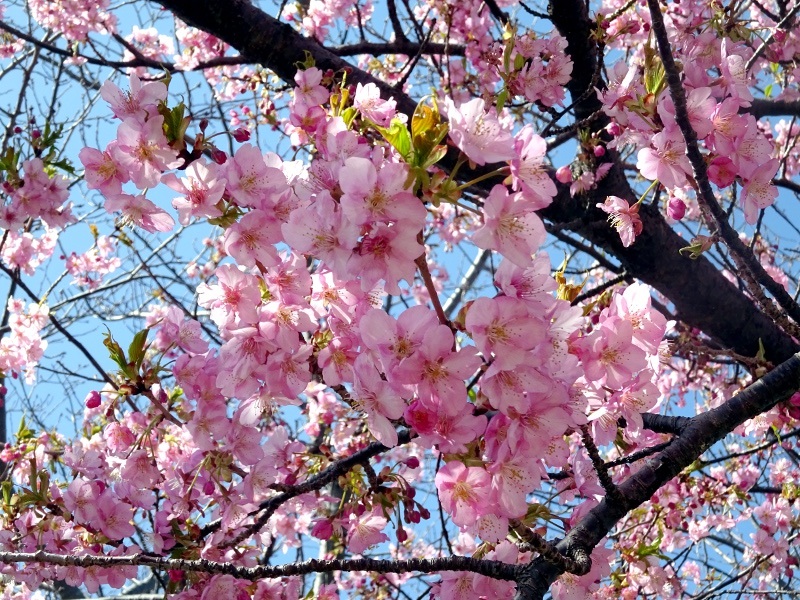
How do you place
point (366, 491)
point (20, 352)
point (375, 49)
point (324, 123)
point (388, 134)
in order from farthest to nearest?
point (20, 352), point (375, 49), point (366, 491), point (324, 123), point (388, 134)

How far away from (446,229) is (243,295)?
18.9 feet

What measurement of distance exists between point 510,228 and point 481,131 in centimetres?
18

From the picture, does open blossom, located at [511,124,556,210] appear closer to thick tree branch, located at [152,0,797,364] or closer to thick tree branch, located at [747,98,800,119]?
thick tree branch, located at [152,0,797,364]

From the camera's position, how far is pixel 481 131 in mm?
1163

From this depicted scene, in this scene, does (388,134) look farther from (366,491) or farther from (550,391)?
(366,491)

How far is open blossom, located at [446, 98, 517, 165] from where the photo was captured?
3.76 feet

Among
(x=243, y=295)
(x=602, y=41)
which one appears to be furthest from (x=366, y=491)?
(x=602, y=41)

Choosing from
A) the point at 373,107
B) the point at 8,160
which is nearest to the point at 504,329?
the point at 373,107

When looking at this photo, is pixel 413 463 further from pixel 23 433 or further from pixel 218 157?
pixel 23 433

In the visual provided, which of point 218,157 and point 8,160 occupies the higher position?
point 8,160

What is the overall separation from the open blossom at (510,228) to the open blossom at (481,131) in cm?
6

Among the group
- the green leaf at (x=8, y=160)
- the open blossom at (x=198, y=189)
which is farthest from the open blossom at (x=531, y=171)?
the green leaf at (x=8, y=160)

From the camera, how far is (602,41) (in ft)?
9.30

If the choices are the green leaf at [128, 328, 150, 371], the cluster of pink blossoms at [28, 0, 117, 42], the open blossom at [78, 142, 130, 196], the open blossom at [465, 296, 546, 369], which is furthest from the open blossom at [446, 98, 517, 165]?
the cluster of pink blossoms at [28, 0, 117, 42]
